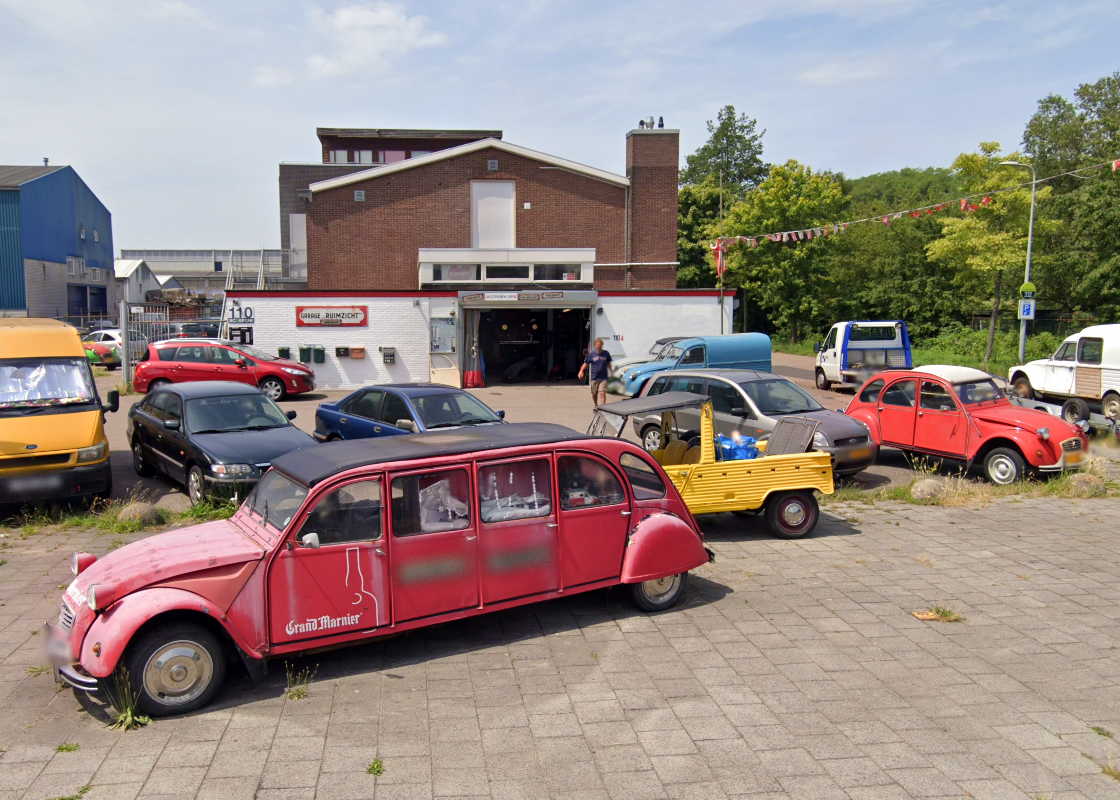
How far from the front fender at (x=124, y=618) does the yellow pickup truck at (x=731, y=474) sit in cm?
478

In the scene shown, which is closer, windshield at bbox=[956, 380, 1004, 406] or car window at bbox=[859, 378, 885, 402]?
windshield at bbox=[956, 380, 1004, 406]

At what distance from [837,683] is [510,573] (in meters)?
2.40

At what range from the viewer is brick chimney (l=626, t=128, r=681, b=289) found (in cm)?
2947

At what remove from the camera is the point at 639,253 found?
29891mm

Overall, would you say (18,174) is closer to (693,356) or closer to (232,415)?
(693,356)

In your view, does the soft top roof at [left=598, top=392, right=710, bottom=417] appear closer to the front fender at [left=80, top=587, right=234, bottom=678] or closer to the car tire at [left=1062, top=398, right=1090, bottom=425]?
the front fender at [left=80, top=587, right=234, bottom=678]

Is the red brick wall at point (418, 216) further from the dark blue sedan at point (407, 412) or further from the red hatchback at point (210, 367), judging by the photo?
the dark blue sedan at point (407, 412)

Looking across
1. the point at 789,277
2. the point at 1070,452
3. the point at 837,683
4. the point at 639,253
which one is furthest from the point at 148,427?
the point at 789,277

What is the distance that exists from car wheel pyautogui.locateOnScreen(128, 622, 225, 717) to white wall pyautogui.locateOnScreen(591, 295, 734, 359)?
21568 millimetres

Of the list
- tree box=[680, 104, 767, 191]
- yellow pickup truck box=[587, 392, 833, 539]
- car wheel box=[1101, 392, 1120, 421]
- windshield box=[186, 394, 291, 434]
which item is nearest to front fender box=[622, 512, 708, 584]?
yellow pickup truck box=[587, 392, 833, 539]

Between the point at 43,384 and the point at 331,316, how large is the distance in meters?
14.2

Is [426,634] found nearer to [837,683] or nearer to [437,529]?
[437,529]

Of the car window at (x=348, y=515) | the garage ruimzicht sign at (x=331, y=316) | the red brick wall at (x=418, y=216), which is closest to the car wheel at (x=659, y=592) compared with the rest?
the car window at (x=348, y=515)

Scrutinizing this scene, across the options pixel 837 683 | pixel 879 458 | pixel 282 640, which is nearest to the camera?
pixel 282 640
